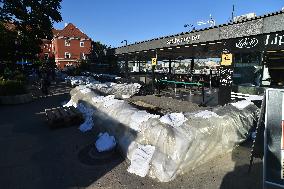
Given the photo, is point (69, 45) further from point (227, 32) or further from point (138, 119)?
point (138, 119)

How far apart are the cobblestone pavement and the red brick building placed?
5945cm

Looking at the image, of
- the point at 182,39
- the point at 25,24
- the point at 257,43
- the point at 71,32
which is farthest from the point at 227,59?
the point at 71,32

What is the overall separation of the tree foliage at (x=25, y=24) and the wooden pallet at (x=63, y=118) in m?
18.3

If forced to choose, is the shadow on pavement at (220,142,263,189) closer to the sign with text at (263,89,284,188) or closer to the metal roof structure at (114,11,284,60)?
the sign with text at (263,89,284,188)

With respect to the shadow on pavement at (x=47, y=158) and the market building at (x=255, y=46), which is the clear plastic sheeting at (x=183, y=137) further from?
the market building at (x=255, y=46)

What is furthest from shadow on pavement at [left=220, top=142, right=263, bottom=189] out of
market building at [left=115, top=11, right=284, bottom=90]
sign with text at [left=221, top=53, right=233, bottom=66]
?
sign with text at [left=221, top=53, right=233, bottom=66]

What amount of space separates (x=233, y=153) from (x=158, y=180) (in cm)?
230

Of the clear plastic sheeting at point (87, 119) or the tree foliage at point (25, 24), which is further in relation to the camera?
the tree foliage at point (25, 24)

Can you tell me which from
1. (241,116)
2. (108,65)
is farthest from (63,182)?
(108,65)

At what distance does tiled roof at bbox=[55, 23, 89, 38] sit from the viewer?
6669cm

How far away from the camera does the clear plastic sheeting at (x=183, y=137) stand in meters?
5.51

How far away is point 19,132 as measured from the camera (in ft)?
31.9

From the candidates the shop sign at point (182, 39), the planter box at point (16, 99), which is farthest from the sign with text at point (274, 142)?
the planter box at point (16, 99)

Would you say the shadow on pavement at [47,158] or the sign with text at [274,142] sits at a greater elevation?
the sign with text at [274,142]
